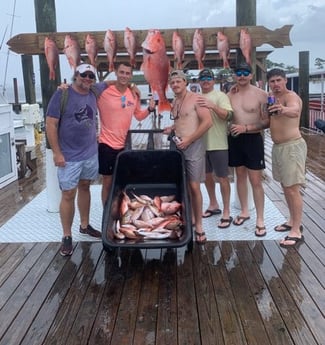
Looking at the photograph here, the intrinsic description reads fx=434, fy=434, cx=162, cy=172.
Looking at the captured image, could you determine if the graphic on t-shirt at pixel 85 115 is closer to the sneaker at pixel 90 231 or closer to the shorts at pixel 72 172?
the shorts at pixel 72 172

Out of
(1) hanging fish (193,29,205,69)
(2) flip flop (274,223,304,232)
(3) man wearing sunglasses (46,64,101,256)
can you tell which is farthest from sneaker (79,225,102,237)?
(1) hanging fish (193,29,205,69)

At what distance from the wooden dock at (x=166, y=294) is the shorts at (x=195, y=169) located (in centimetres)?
58

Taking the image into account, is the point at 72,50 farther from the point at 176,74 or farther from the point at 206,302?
the point at 206,302

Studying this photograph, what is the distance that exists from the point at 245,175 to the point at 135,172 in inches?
42.1

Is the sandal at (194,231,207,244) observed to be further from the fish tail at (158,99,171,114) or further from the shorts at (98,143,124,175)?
the fish tail at (158,99,171,114)

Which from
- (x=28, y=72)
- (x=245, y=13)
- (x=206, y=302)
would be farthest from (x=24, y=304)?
(x=28, y=72)

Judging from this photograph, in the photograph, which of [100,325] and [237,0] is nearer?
[100,325]

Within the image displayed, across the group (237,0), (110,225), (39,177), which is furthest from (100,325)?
(39,177)

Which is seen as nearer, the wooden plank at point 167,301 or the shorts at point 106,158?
the wooden plank at point 167,301

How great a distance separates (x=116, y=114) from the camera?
3.61m

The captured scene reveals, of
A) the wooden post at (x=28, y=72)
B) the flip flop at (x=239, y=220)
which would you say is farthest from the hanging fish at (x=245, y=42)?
the wooden post at (x=28, y=72)

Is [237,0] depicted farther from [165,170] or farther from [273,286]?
[273,286]

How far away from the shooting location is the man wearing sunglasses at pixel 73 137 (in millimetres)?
3303

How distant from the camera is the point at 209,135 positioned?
154 inches
